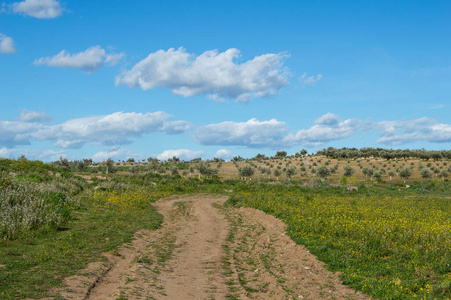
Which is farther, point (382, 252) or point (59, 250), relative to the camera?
point (382, 252)

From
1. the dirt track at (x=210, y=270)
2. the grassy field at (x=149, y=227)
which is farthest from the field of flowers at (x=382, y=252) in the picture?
the dirt track at (x=210, y=270)

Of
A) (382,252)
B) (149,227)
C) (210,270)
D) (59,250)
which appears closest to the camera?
(210,270)

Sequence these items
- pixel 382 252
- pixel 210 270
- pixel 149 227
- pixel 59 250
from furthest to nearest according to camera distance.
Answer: pixel 149 227, pixel 382 252, pixel 59 250, pixel 210 270

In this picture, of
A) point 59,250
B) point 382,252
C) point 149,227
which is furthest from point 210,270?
point 149,227

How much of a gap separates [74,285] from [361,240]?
11.5m

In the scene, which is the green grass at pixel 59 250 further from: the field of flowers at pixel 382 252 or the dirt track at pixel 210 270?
the field of flowers at pixel 382 252

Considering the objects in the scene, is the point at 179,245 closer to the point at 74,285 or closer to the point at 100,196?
the point at 74,285

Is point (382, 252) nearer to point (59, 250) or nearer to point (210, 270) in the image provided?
point (210, 270)

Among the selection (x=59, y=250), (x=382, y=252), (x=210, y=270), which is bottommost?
(x=210, y=270)

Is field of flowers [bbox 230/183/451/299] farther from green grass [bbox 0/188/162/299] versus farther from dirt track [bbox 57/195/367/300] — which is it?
green grass [bbox 0/188/162/299]

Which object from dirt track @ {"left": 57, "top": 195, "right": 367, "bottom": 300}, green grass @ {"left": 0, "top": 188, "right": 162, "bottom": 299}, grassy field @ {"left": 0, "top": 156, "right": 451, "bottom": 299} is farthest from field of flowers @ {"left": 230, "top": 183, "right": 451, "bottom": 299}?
green grass @ {"left": 0, "top": 188, "right": 162, "bottom": 299}

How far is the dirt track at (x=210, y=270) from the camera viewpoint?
400 inches

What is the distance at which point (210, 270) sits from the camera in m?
12.8

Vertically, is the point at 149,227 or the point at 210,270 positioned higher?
the point at 149,227
